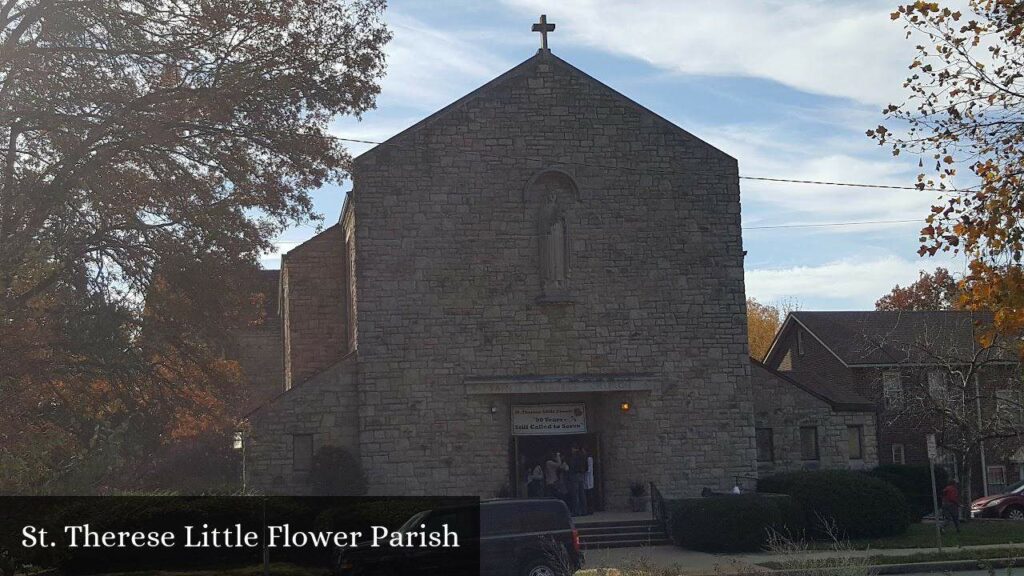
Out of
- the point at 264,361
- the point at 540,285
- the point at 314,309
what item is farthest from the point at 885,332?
the point at 264,361

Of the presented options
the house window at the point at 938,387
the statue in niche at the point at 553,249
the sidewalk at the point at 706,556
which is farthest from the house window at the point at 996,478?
the statue in niche at the point at 553,249

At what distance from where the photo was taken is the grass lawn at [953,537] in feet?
78.1

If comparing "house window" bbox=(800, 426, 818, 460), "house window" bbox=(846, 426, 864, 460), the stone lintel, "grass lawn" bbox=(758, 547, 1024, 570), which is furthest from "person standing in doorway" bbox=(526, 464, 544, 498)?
"house window" bbox=(846, 426, 864, 460)

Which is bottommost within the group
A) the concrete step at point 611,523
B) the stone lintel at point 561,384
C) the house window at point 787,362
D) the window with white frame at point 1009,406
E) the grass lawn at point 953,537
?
the grass lawn at point 953,537

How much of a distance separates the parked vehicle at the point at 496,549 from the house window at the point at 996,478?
96.8 ft

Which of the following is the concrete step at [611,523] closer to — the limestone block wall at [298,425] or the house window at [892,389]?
the limestone block wall at [298,425]

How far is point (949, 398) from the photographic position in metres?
31.4

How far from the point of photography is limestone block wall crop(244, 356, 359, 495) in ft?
86.4

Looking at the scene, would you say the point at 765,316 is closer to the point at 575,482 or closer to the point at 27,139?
the point at 575,482

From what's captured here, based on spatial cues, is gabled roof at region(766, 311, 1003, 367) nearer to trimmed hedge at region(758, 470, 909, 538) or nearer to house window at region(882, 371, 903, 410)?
house window at region(882, 371, 903, 410)

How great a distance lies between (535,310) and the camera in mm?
27844

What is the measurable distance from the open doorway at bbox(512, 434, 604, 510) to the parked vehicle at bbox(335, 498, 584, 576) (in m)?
9.59

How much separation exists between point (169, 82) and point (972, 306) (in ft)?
40.3

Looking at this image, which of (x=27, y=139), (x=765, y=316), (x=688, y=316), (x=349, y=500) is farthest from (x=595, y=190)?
(x=765, y=316)
